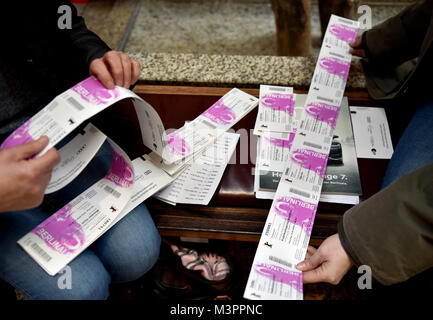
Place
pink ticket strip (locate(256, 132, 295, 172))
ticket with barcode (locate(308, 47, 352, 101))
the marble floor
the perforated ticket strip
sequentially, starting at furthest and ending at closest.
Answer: the marble floor
ticket with barcode (locate(308, 47, 352, 101))
pink ticket strip (locate(256, 132, 295, 172))
the perforated ticket strip

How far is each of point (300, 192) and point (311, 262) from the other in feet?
0.77

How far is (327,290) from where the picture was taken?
4.80 ft

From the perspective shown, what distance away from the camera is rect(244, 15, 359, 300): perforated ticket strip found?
97 cm

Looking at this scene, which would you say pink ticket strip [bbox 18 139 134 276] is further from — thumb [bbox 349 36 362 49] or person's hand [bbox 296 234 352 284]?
thumb [bbox 349 36 362 49]

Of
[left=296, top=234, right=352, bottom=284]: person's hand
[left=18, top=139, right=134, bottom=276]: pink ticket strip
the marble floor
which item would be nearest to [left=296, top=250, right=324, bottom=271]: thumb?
[left=296, top=234, right=352, bottom=284]: person's hand

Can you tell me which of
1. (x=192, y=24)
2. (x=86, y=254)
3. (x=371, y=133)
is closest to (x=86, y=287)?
(x=86, y=254)

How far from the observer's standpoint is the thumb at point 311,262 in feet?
3.10

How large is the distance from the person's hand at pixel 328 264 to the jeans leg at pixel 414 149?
13.2 inches

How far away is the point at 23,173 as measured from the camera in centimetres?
77

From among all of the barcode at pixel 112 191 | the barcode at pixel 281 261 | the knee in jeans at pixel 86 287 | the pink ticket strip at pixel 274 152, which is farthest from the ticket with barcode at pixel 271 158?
the knee in jeans at pixel 86 287

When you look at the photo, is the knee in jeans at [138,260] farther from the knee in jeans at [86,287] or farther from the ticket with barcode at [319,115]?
the ticket with barcode at [319,115]

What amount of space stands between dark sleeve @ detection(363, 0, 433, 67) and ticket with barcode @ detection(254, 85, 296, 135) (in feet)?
1.17
